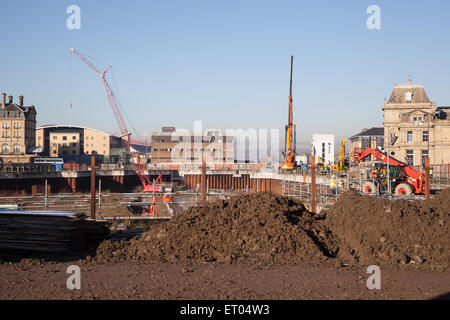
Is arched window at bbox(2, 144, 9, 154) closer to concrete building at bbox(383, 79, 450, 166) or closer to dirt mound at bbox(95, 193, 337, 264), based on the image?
concrete building at bbox(383, 79, 450, 166)

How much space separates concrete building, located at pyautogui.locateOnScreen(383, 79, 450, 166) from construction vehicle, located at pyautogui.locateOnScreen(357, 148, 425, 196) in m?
31.4

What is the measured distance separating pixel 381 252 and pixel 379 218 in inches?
48.7

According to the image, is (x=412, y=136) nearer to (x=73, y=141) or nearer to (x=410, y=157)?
(x=410, y=157)

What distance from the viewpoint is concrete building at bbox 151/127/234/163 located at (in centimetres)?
10406

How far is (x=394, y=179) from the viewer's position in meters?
26.4

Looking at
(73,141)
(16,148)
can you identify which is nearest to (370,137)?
(16,148)

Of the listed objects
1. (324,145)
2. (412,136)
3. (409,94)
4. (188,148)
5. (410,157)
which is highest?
(409,94)

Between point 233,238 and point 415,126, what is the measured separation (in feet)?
174

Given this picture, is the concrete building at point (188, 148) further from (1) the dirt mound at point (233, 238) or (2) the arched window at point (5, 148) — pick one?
(1) the dirt mound at point (233, 238)

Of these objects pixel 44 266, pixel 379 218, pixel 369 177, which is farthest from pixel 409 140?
pixel 44 266

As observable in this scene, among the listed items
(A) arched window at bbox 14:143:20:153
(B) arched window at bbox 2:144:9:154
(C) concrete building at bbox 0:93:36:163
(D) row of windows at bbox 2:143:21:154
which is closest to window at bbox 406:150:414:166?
(C) concrete building at bbox 0:93:36:163

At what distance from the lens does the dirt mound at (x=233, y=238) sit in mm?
11484

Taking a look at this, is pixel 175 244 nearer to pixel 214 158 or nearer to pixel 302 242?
pixel 302 242
